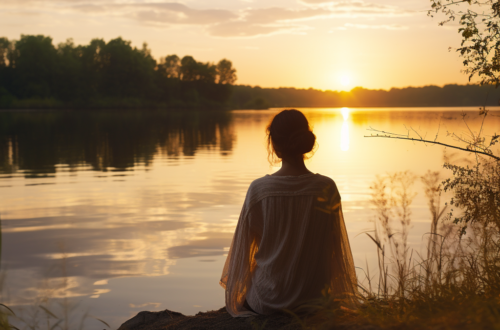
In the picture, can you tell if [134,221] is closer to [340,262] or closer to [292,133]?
[340,262]

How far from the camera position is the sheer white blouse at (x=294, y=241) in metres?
3.23

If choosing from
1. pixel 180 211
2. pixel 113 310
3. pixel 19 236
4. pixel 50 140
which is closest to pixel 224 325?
pixel 113 310

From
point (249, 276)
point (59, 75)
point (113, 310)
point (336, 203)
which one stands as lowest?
point (113, 310)

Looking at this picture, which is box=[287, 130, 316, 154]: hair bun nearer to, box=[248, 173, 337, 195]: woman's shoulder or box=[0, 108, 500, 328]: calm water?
box=[248, 173, 337, 195]: woman's shoulder

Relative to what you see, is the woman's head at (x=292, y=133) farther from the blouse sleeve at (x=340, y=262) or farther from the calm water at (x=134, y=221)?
the calm water at (x=134, y=221)

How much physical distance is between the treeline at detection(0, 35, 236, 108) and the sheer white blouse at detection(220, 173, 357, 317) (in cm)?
8444

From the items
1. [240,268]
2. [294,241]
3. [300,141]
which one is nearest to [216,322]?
[240,268]

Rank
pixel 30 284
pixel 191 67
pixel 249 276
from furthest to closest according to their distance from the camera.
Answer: pixel 191 67
pixel 30 284
pixel 249 276

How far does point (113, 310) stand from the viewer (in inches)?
198

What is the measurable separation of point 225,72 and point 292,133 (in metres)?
112

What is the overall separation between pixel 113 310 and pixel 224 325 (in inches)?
81.9

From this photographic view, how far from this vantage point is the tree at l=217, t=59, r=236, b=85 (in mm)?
111812

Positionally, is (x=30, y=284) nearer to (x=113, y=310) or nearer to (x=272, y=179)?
(x=113, y=310)

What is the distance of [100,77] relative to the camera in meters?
94.2
